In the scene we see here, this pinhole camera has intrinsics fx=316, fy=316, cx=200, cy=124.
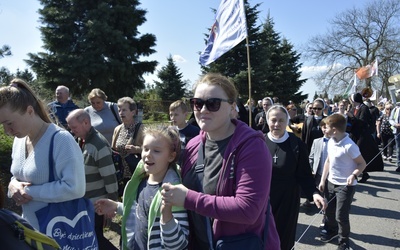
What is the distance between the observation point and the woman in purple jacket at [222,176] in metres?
1.61

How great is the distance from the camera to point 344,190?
13.3 feet

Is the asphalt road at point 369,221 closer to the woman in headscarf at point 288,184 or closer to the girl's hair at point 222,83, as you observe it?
the woman in headscarf at point 288,184

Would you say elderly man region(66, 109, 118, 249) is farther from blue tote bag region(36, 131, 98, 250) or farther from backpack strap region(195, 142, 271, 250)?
backpack strap region(195, 142, 271, 250)

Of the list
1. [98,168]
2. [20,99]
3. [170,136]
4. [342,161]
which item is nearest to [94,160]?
[98,168]

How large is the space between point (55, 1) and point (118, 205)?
21.9 m

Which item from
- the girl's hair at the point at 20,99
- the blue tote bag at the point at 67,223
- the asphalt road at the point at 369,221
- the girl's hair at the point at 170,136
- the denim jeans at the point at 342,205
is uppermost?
the girl's hair at the point at 20,99

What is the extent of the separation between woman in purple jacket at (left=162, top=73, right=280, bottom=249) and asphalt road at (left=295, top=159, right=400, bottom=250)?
2.85 meters

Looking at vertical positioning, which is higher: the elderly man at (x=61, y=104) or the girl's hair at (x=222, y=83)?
the elderly man at (x=61, y=104)

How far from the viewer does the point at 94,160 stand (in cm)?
331

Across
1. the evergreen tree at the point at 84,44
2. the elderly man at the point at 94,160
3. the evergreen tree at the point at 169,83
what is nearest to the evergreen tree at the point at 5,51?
→ the elderly man at the point at 94,160

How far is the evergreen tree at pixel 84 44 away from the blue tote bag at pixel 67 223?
18.6 metres

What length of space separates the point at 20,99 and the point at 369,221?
18.5 ft

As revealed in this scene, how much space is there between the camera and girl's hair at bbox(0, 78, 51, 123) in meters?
2.03

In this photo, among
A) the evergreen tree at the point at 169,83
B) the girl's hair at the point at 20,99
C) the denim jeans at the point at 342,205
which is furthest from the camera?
the evergreen tree at the point at 169,83
